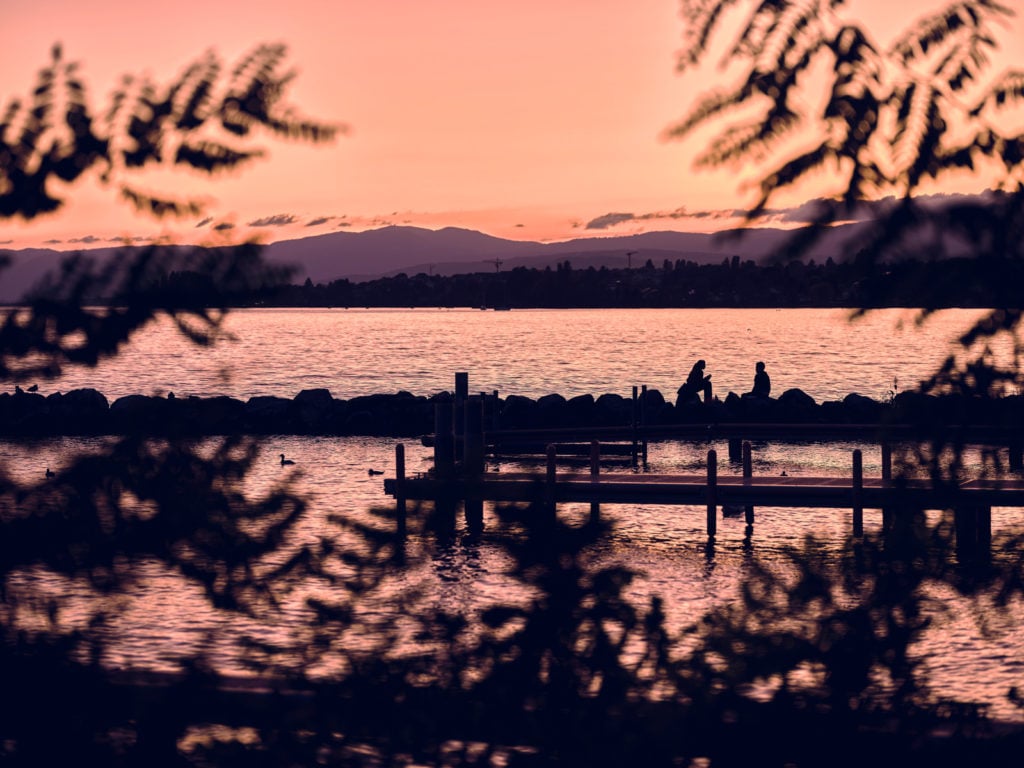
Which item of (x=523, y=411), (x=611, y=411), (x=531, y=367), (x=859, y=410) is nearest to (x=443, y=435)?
(x=611, y=411)

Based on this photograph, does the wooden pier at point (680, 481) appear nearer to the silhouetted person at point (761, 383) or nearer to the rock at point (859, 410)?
the silhouetted person at point (761, 383)

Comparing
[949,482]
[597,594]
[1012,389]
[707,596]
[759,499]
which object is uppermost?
[1012,389]

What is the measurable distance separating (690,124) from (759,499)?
1995 cm

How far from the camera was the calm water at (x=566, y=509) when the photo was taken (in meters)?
3.86

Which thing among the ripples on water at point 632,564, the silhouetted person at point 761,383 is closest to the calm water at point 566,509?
the ripples on water at point 632,564

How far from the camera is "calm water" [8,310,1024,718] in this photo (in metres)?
3.86

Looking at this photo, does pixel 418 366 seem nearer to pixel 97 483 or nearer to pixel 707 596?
pixel 707 596

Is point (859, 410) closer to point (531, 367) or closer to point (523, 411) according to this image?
point (523, 411)

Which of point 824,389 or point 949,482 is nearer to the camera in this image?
point 949,482

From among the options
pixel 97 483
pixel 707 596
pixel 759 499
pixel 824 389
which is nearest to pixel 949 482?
pixel 97 483

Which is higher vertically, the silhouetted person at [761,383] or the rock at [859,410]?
the silhouetted person at [761,383]

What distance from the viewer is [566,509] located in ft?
13.1

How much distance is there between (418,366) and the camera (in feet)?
426

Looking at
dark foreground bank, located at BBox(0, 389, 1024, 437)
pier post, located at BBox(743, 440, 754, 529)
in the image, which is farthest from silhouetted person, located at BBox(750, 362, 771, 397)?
pier post, located at BBox(743, 440, 754, 529)
